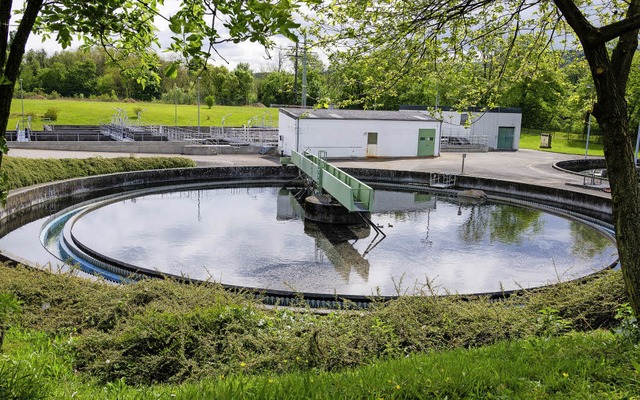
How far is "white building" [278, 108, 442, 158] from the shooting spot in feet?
102

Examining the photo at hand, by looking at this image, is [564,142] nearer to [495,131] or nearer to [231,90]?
[495,131]

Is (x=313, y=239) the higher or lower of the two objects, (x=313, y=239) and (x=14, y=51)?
the lower

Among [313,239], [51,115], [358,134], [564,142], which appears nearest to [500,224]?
[313,239]

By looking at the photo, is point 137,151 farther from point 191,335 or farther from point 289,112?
point 191,335

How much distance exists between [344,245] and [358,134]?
725 inches

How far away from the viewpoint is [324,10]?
688cm

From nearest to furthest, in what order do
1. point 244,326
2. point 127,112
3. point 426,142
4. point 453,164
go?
1. point 244,326
2. point 453,164
3. point 426,142
4. point 127,112

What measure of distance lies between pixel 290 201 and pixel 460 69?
1348 centimetres

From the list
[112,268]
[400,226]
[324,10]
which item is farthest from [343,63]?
[400,226]

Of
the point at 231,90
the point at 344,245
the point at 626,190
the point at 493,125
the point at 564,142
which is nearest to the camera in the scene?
the point at 626,190

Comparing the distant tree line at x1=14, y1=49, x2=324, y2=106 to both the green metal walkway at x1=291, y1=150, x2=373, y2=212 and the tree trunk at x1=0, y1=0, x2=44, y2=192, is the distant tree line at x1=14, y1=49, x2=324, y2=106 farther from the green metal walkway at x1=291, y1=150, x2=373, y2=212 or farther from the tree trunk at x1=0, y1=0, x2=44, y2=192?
the tree trunk at x1=0, y1=0, x2=44, y2=192

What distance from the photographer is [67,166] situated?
22156 millimetres

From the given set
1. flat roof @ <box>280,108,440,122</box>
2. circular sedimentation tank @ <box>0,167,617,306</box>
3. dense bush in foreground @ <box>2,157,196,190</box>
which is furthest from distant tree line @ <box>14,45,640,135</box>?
circular sedimentation tank @ <box>0,167,617,306</box>

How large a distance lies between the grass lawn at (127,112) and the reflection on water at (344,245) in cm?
3709
